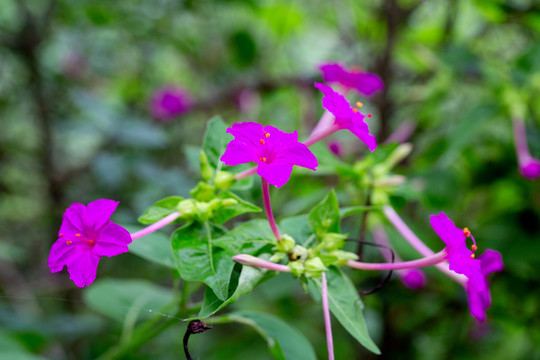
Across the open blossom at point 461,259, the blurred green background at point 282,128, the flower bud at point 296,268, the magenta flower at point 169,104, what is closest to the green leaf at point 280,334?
the blurred green background at point 282,128

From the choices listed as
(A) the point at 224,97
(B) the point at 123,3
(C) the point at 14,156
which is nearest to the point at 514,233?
(A) the point at 224,97

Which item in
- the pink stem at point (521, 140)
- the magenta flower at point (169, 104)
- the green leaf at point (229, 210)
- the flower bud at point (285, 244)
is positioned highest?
the green leaf at point (229, 210)

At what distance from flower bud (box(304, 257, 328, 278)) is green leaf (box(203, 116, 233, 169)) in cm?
24

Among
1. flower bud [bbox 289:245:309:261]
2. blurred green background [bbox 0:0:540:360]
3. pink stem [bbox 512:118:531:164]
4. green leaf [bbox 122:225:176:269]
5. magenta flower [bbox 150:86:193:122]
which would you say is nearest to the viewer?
flower bud [bbox 289:245:309:261]

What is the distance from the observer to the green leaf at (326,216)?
0.72 metres

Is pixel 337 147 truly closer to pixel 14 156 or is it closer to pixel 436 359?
pixel 436 359

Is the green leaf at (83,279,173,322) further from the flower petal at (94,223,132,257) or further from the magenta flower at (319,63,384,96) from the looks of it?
the magenta flower at (319,63,384,96)

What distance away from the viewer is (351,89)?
1.12 metres

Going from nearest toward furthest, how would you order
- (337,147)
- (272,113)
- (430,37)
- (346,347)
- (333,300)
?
(333,300) < (337,147) < (346,347) < (430,37) < (272,113)

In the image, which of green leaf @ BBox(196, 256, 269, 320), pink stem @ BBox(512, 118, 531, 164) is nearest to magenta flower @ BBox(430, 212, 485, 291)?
green leaf @ BBox(196, 256, 269, 320)

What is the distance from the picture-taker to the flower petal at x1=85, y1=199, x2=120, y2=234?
629mm

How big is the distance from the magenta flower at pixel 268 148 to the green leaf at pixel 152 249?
0.86 feet

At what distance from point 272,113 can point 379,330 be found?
113 cm

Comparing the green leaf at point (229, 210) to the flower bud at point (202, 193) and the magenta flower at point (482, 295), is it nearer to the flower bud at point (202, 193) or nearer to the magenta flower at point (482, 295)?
the flower bud at point (202, 193)
